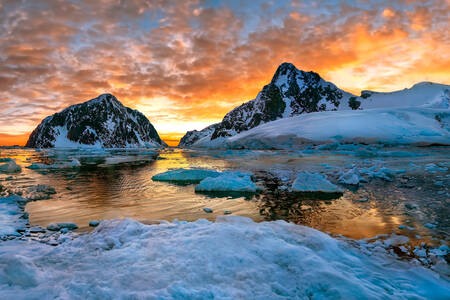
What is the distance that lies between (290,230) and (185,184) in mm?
6073

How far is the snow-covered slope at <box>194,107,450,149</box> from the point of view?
2520cm

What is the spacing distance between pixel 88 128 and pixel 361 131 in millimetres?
183301

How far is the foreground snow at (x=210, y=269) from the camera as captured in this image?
2246mm

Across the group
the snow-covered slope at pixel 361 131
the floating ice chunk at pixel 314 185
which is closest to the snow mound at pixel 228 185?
the floating ice chunk at pixel 314 185

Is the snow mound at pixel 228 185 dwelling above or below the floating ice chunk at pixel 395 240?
above

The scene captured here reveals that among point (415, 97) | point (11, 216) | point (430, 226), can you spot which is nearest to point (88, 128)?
point (11, 216)

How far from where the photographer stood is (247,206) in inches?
237

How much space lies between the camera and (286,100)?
157 metres

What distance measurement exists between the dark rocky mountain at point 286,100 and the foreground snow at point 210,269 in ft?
473

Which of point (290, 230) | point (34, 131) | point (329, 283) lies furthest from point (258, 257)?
point (34, 131)

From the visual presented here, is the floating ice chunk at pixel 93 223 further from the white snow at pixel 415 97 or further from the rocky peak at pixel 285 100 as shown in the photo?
the rocky peak at pixel 285 100

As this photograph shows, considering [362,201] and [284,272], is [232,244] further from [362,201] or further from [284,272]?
[362,201]

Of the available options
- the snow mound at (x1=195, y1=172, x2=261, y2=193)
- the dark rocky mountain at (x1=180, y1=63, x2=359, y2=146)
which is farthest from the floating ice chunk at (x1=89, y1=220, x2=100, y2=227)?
the dark rocky mountain at (x1=180, y1=63, x2=359, y2=146)

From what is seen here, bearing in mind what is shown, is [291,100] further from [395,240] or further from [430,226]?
[395,240]
